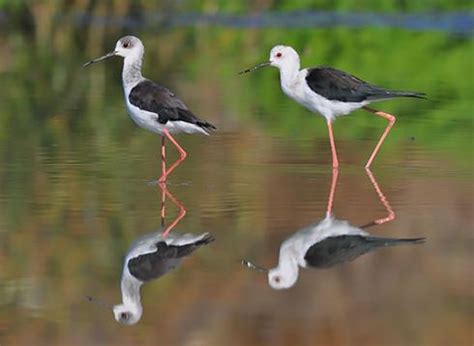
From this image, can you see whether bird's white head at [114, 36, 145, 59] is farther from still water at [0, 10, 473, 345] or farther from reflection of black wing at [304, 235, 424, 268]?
reflection of black wing at [304, 235, 424, 268]

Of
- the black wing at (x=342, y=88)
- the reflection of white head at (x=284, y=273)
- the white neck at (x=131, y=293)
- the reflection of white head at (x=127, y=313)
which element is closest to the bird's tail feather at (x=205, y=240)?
the reflection of white head at (x=284, y=273)

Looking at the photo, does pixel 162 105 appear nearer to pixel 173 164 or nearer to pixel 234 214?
pixel 173 164

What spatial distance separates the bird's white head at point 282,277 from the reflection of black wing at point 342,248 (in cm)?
16

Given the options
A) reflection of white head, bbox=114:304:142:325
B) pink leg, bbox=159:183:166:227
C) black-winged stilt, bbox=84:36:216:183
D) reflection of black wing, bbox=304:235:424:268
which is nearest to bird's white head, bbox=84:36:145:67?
black-winged stilt, bbox=84:36:216:183

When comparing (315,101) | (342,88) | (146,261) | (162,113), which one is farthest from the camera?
(315,101)

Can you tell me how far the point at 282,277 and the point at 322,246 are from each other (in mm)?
654

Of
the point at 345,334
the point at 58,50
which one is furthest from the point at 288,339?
the point at 58,50

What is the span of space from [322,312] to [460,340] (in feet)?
2.24

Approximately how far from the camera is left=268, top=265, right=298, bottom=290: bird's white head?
→ 22.2ft

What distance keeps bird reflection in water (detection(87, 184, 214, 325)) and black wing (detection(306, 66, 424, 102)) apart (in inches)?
103

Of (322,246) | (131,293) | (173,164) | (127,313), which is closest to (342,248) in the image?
(322,246)

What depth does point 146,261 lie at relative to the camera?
7152 millimetres

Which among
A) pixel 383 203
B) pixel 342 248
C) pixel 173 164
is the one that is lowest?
pixel 173 164

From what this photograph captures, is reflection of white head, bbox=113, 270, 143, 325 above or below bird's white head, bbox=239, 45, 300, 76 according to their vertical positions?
above
